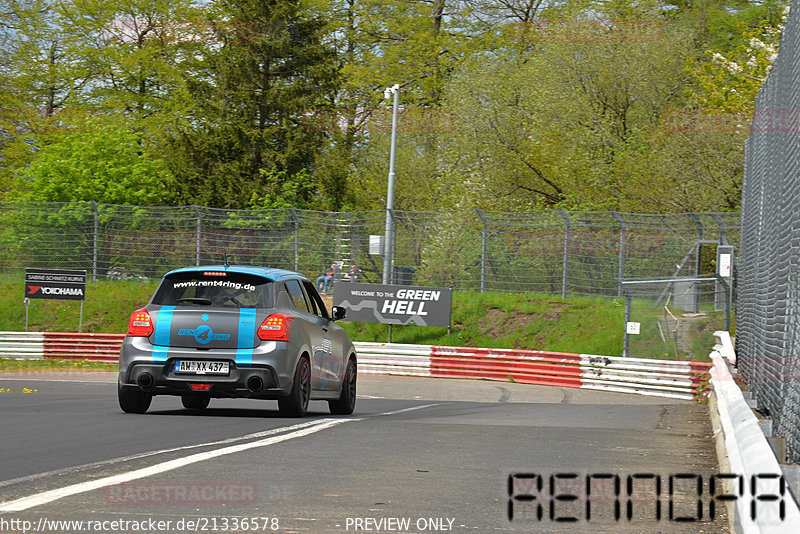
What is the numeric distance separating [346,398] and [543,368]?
16675mm

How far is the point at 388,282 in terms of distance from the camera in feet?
120

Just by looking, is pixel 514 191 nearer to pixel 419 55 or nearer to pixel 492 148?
pixel 492 148

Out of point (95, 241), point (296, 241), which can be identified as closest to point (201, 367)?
point (296, 241)

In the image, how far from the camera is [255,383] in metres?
12.1

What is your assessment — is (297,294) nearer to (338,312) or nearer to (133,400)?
(338,312)

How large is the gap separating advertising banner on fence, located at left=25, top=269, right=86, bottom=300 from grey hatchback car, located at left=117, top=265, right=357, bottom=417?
24.6 m

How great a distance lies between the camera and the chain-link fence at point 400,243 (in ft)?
108

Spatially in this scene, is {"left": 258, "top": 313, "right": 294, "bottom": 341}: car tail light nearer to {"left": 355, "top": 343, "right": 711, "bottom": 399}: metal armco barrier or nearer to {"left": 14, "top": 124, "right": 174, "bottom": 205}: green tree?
{"left": 355, "top": 343, "right": 711, "bottom": 399}: metal armco barrier

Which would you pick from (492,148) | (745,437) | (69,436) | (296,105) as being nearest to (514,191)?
(492,148)

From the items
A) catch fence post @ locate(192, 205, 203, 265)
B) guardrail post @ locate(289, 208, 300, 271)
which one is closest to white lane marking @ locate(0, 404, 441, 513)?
guardrail post @ locate(289, 208, 300, 271)

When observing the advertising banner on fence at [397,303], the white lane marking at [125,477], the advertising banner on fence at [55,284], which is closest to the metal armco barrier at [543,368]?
the advertising banner on fence at [397,303]

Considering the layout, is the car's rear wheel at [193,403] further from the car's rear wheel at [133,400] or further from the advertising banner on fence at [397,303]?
the advertising banner on fence at [397,303]

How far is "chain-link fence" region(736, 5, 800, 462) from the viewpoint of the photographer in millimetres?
7062

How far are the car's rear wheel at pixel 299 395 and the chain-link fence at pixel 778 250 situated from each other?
4668 millimetres
